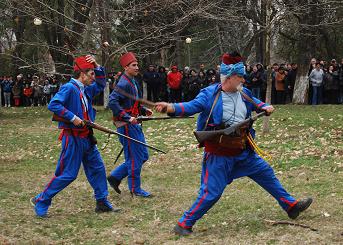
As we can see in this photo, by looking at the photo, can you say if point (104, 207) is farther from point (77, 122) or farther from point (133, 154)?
point (77, 122)

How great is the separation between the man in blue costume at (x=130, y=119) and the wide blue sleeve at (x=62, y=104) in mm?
1059

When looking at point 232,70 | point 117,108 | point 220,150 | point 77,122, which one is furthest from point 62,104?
point 232,70

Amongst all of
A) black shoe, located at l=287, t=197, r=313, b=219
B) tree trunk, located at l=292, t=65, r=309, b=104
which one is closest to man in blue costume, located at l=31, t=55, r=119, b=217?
black shoe, located at l=287, t=197, r=313, b=219

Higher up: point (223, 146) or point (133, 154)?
point (223, 146)

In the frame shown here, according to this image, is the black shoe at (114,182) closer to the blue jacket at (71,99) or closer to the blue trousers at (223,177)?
the blue jacket at (71,99)

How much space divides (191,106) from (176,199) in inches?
98.2

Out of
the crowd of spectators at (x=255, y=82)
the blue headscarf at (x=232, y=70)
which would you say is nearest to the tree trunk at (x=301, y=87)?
the crowd of spectators at (x=255, y=82)

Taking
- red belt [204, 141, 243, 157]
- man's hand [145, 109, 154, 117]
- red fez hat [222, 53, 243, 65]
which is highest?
red fez hat [222, 53, 243, 65]

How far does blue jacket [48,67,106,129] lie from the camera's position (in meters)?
7.59

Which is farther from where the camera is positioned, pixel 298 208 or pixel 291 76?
pixel 291 76

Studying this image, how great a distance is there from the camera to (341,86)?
72.6ft

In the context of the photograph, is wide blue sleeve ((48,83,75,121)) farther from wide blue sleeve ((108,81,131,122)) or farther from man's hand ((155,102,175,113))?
man's hand ((155,102,175,113))

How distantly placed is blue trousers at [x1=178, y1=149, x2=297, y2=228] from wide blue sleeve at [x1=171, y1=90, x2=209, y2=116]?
1.95ft

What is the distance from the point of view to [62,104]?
7.71m
